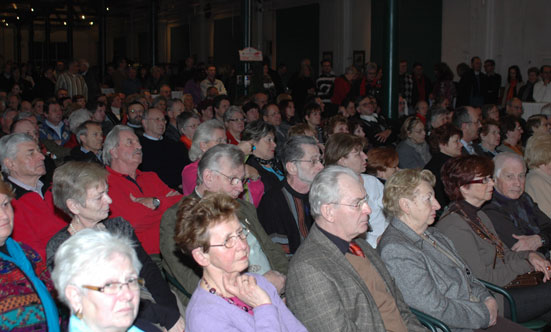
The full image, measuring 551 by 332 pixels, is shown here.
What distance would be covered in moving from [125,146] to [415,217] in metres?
2.05

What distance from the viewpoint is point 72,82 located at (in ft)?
35.9

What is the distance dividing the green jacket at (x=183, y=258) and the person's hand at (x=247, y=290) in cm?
70

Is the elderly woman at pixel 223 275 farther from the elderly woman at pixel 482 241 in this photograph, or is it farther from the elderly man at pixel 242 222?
the elderly woman at pixel 482 241

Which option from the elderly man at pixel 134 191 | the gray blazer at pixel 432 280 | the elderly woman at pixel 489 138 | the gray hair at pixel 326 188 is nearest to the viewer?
the gray hair at pixel 326 188

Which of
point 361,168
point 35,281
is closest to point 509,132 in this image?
point 361,168

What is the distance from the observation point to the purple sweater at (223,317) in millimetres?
2211

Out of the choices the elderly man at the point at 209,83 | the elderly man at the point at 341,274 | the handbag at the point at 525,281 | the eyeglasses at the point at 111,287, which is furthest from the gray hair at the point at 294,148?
the elderly man at the point at 209,83

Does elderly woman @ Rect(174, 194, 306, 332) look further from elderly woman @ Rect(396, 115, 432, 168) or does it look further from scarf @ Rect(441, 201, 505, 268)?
elderly woman @ Rect(396, 115, 432, 168)

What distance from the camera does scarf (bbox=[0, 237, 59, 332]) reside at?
2348mm

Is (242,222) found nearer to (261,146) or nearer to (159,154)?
(261,146)

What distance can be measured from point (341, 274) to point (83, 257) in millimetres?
1153

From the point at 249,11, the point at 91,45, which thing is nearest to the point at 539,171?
the point at 249,11

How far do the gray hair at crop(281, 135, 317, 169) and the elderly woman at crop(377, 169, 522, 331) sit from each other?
0.84 m

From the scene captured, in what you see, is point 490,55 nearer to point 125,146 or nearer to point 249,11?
point 249,11
